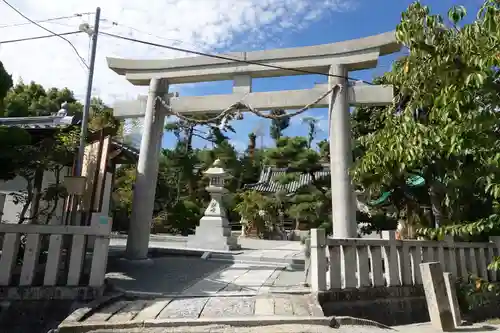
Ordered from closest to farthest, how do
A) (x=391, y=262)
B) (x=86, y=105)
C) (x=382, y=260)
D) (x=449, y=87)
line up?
(x=449, y=87) < (x=391, y=262) < (x=382, y=260) < (x=86, y=105)

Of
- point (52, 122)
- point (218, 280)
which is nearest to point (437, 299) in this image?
point (218, 280)

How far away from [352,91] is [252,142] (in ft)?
102

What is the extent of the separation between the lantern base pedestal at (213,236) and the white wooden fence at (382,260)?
6307 mm

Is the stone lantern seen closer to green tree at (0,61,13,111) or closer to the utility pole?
the utility pole

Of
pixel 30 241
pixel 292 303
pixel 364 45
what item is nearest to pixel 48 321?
pixel 30 241

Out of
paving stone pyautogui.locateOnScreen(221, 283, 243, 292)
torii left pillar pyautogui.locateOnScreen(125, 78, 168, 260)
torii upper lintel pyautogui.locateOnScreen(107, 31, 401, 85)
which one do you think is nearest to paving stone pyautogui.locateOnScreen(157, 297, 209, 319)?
paving stone pyautogui.locateOnScreen(221, 283, 243, 292)

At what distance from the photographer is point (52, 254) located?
437cm

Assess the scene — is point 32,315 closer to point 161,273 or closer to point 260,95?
point 161,273

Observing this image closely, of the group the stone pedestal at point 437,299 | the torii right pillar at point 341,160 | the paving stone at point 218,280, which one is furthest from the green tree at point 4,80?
the stone pedestal at point 437,299

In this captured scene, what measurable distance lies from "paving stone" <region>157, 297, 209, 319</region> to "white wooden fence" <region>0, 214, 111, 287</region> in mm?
1040

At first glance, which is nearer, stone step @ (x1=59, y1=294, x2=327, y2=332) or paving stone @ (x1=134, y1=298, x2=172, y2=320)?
stone step @ (x1=59, y1=294, x2=327, y2=332)

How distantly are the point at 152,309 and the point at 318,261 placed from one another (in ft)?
7.28

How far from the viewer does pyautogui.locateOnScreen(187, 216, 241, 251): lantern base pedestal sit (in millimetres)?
11125

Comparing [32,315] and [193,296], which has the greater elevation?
[193,296]
